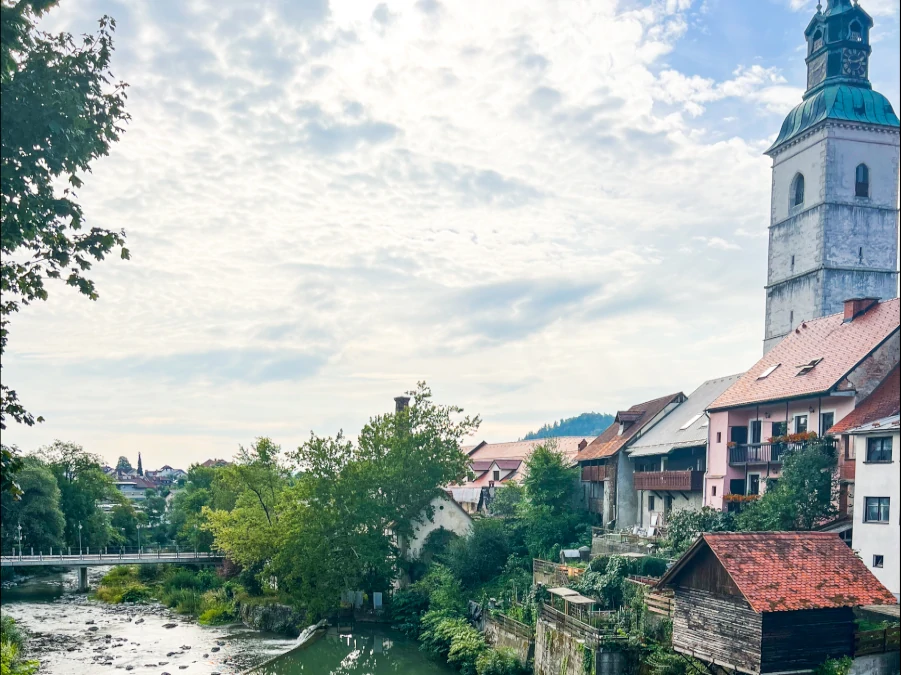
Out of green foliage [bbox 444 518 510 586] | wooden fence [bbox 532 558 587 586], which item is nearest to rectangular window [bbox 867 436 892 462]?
wooden fence [bbox 532 558 587 586]

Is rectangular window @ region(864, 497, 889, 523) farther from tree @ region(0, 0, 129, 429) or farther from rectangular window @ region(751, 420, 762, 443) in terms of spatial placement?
tree @ region(0, 0, 129, 429)

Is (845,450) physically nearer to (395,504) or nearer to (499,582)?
(499,582)

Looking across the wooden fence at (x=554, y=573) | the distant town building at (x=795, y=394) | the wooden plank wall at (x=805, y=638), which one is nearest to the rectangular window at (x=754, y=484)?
the distant town building at (x=795, y=394)

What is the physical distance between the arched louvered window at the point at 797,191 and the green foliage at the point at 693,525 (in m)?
33.0

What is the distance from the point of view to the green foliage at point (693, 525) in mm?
34406

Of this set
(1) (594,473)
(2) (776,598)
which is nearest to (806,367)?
(2) (776,598)

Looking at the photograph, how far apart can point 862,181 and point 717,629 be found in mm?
43907

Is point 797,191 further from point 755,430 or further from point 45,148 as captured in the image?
point 45,148

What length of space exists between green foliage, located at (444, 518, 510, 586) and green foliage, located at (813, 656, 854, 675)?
74.4 ft

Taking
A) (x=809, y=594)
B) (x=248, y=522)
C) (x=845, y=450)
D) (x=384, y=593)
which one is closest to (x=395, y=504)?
(x=384, y=593)

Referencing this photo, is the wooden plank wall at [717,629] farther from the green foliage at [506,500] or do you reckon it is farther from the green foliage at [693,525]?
the green foliage at [506,500]

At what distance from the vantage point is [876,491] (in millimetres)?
26453

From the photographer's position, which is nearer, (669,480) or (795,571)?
(795,571)

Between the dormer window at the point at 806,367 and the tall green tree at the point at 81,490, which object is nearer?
the dormer window at the point at 806,367
